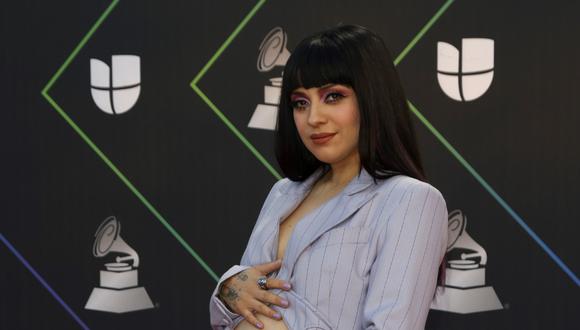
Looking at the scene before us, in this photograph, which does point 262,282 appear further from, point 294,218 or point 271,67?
point 271,67

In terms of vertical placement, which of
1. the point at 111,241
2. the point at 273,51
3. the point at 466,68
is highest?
the point at 273,51

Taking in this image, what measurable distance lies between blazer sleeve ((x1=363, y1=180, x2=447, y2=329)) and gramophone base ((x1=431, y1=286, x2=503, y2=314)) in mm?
1334

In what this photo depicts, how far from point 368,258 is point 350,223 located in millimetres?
73

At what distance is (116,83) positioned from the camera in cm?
309

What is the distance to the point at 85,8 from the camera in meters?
3.13

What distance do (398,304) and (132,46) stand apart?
6.85ft

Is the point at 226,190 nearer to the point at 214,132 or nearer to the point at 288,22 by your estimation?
the point at 214,132

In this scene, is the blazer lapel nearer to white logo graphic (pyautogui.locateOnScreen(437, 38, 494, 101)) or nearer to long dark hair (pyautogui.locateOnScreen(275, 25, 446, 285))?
long dark hair (pyautogui.locateOnScreen(275, 25, 446, 285))

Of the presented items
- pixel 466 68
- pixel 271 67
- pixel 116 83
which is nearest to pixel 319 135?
pixel 466 68

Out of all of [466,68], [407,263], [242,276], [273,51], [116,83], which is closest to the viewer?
[407,263]

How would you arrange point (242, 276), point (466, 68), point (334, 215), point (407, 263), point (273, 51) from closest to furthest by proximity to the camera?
point (407, 263), point (334, 215), point (242, 276), point (466, 68), point (273, 51)

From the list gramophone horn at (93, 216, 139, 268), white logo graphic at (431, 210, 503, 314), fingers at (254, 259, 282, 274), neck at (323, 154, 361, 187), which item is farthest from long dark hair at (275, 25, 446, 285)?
gramophone horn at (93, 216, 139, 268)

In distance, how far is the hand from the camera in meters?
→ 1.41

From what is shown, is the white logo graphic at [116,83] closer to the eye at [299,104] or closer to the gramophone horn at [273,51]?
the gramophone horn at [273,51]
